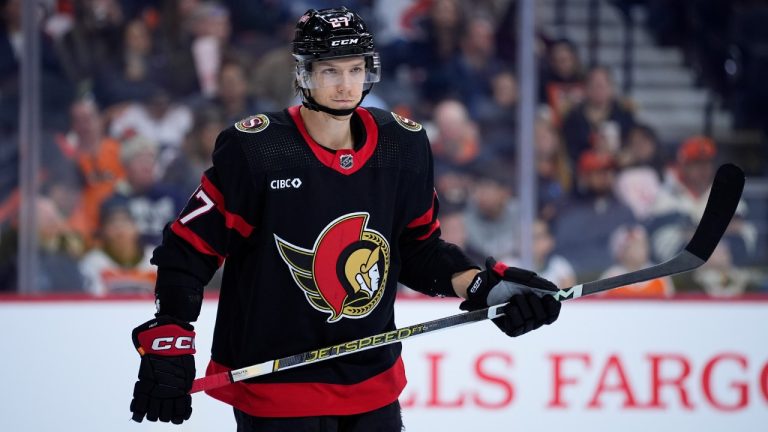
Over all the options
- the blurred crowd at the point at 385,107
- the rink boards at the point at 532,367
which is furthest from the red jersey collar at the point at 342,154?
the blurred crowd at the point at 385,107

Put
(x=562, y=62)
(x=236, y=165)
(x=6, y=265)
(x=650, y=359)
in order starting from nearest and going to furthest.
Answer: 1. (x=236, y=165)
2. (x=650, y=359)
3. (x=6, y=265)
4. (x=562, y=62)

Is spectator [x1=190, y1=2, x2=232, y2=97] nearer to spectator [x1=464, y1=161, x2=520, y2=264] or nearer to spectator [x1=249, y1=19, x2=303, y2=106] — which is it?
spectator [x1=249, y1=19, x2=303, y2=106]

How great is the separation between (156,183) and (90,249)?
0.37 meters

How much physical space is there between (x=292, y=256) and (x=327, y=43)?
1.24 feet

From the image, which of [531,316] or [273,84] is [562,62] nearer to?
[273,84]

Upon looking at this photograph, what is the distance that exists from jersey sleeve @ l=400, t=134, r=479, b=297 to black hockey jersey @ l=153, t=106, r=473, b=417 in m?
0.10

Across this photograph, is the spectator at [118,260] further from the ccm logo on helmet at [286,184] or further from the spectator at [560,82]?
the ccm logo on helmet at [286,184]

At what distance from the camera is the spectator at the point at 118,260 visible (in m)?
4.91

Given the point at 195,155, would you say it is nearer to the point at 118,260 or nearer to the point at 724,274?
the point at 118,260

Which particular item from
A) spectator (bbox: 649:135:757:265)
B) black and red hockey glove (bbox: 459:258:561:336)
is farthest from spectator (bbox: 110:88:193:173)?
black and red hockey glove (bbox: 459:258:561:336)

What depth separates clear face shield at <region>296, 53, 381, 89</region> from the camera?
218 cm

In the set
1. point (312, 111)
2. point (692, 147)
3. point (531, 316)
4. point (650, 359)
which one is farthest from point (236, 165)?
point (692, 147)

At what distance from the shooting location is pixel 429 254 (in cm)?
241

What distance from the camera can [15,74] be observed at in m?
5.01
